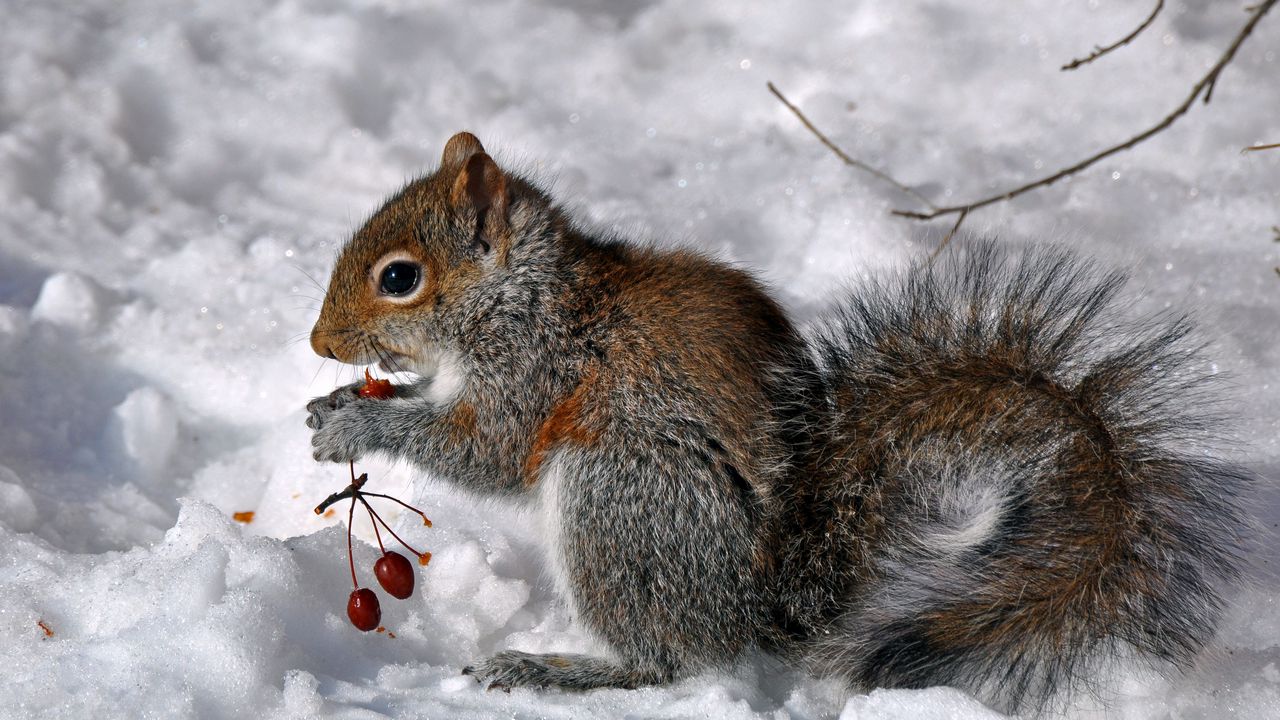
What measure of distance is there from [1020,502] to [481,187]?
1159 millimetres

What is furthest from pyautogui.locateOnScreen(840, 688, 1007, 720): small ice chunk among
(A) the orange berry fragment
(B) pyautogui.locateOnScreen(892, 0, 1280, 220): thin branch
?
(A) the orange berry fragment

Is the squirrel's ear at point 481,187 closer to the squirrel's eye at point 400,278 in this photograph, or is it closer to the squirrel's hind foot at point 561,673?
the squirrel's eye at point 400,278

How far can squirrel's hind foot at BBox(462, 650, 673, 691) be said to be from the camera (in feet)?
6.39

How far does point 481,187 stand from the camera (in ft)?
7.05

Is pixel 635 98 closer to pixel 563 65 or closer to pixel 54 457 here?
pixel 563 65

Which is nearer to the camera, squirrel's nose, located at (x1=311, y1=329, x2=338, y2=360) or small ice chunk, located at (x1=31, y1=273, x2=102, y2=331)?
squirrel's nose, located at (x1=311, y1=329, x2=338, y2=360)

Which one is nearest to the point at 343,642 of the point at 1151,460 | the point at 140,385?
the point at 140,385

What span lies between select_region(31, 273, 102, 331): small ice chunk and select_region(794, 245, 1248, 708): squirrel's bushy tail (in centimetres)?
213

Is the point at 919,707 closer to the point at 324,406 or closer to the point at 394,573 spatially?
the point at 394,573

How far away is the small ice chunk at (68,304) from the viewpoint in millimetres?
2963

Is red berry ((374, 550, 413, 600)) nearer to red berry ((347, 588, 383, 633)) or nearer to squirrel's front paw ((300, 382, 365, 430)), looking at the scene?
red berry ((347, 588, 383, 633))

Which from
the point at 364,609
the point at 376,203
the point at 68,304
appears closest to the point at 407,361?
the point at 364,609

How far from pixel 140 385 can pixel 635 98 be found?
2.02 metres

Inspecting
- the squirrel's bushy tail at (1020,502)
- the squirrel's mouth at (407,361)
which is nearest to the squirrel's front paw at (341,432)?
the squirrel's mouth at (407,361)
